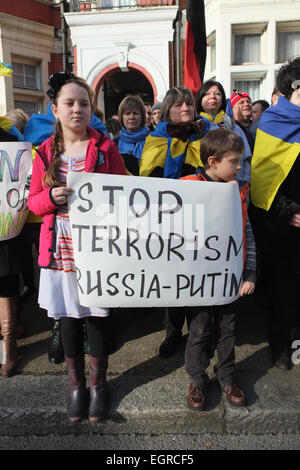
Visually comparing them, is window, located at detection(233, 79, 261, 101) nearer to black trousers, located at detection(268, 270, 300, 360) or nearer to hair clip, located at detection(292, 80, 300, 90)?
hair clip, located at detection(292, 80, 300, 90)

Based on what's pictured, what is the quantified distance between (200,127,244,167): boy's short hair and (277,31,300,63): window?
8948 millimetres

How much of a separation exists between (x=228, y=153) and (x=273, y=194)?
0.50 meters

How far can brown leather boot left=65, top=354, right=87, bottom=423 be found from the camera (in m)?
2.03

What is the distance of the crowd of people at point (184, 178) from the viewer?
1.94 metres

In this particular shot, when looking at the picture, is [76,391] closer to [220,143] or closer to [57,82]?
[220,143]

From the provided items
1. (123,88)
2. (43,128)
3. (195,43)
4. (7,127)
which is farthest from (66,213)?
(123,88)

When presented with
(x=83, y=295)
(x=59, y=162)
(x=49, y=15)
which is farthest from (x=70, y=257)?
(x=49, y=15)

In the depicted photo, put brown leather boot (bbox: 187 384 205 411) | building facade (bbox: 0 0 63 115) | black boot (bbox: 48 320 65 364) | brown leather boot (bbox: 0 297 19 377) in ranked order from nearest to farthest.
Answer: brown leather boot (bbox: 187 384 205 411) < brown leather boot (bbox: 0 297 19 377) < black boot (bbox: 48 320 65 364) < building facade (bbox: 0 0 63 115)

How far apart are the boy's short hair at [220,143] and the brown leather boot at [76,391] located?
50.4 inches

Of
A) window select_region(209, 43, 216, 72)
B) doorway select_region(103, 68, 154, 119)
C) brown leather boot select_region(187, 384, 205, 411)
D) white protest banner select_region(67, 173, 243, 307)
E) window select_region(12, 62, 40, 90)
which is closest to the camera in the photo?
white protest banner select_region(67, 173, 243, 307)

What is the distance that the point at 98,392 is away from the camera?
207 cm

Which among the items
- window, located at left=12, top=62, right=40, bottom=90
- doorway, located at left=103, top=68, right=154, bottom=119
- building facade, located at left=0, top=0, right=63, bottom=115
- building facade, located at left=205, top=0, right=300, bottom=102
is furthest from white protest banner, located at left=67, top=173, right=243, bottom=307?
doorway, located at left=103, top=68, right=154, bottom=119
